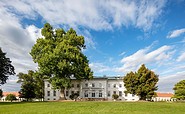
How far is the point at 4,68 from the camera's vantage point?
43000 millimetres

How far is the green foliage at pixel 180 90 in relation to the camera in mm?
57500

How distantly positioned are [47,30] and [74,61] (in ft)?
29.7

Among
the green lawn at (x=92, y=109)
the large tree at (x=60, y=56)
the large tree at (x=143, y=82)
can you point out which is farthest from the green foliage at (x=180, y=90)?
the green lawn at (x=92, y=109)

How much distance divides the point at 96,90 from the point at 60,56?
24.9 m

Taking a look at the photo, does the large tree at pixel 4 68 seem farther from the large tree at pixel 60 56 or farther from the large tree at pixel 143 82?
the large tree at pixel 143 82

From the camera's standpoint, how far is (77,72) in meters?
43.8

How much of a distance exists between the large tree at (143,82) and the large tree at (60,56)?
32.3 ft

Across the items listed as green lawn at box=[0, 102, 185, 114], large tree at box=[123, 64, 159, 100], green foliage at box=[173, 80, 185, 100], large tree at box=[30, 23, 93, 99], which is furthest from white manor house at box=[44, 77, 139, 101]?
green lawn at box=[0, 102, 185, 114]

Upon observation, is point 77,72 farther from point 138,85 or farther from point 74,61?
point 138,85

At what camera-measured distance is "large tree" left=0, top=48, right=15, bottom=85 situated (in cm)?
4219

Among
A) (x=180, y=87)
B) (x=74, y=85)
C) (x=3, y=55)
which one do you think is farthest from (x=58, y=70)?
(x=180, y=87)

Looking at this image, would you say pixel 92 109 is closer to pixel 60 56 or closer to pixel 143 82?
pixel 60 56

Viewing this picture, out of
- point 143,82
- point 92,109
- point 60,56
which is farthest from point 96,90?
point 92,109

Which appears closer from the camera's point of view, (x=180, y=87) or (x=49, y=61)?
(x=49, y=61)
